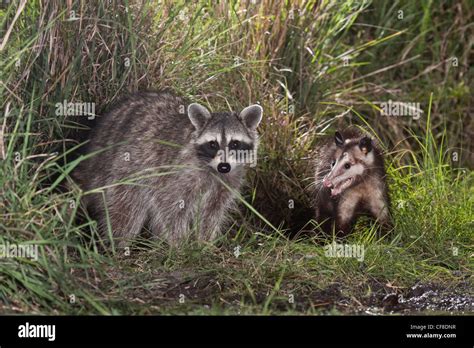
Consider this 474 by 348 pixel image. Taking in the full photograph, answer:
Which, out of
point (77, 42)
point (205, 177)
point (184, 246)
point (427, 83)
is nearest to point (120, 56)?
point (77, 42)

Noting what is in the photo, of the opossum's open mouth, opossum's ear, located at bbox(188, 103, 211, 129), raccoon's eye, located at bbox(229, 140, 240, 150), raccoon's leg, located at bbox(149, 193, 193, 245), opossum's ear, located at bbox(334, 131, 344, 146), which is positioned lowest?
raccoon's leg, located at bbox(149, 193, 193, 245)

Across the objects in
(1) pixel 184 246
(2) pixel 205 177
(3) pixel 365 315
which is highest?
(2) pixel 205 177

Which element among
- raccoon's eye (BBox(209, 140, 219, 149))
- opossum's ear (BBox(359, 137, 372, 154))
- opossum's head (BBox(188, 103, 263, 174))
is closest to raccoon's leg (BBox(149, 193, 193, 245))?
opossum's head (BBox(188, 103, 263, 174))

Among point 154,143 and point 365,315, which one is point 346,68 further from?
point 365,315

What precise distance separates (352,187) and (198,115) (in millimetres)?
1518

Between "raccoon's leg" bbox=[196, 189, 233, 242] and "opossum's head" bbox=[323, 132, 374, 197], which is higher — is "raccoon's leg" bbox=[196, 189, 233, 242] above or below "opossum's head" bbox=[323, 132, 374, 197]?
below

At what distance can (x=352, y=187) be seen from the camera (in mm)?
8469

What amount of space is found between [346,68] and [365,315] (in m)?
4.14

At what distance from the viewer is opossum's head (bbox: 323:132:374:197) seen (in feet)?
27.6

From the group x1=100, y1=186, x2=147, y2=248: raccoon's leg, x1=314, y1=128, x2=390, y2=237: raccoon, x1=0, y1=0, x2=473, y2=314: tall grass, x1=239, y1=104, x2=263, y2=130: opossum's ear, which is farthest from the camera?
x1=314, y1=128, x2=390, y2=237: raccoon

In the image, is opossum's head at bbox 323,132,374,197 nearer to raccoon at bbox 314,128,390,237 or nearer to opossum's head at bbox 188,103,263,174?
raccoon at bbox 314,128,390,237

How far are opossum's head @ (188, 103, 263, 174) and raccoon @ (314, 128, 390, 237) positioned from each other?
79 cm

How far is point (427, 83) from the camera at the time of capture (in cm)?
1107

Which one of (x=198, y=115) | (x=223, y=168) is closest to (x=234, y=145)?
(x=223, y=168)
